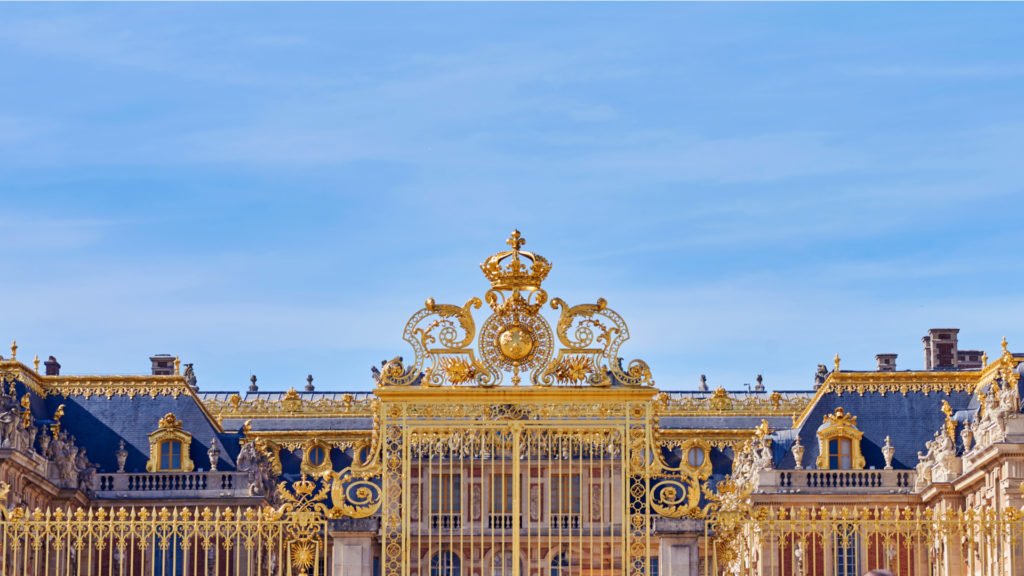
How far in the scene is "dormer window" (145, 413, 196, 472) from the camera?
163 ft

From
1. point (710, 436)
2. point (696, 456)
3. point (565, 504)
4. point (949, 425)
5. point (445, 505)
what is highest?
point (710, 436)

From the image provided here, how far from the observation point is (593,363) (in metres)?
23.8

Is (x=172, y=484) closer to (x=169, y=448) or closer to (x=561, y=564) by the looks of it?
(x=169, y=448)

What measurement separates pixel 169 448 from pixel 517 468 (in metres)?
27.3

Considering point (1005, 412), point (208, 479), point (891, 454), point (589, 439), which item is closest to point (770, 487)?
point (891, 454)

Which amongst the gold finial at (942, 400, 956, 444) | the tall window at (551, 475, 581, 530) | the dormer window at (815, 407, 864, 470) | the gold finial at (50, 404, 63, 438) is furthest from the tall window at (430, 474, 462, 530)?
the gold finial at (942, 400, 956, 444)

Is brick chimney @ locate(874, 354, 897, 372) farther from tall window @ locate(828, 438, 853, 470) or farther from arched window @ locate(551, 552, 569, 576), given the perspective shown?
arched window @ locate(551, 552, 569, 576)

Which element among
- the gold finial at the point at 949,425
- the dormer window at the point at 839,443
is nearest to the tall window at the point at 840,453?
the dormer window at the point at 839,443

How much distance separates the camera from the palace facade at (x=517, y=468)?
23.7 metres

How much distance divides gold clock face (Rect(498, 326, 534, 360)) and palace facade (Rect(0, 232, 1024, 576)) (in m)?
0.02

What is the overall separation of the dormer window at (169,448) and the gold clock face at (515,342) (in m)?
26.7

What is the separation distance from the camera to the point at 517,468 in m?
23.6

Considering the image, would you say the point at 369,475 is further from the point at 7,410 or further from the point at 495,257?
the point at 7,410

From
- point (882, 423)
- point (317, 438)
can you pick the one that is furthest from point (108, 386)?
point (882, 423)
